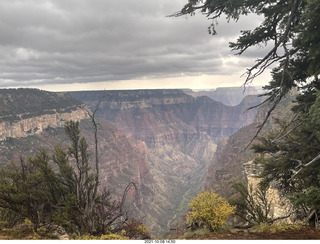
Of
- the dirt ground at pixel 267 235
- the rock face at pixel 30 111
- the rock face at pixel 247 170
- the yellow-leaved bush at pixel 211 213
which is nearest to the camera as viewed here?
the dirt ground at pixel 267 235

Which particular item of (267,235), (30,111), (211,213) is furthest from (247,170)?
(30,111)

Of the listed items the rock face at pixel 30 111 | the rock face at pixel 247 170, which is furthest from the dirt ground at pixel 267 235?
the rock face at pixel 30 111

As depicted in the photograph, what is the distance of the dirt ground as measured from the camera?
6500mm

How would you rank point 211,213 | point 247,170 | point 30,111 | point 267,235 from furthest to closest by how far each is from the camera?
point 30,111
point 247,170
point 211,213
point 267,235

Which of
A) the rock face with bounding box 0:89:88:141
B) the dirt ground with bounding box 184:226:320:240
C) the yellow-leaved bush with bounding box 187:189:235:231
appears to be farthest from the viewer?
the rock face with bounding box 0:89:88:141

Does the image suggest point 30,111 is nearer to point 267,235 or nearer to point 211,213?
point 211,213

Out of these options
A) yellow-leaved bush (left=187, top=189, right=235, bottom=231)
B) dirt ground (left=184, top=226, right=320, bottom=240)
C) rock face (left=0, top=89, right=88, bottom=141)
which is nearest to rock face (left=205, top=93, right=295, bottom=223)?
yellow-leaved bush (left=187, top=189, right=235, bottom=231)

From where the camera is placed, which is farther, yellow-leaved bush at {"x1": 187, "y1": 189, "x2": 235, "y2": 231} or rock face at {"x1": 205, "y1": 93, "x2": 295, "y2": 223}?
rock face at {"x1": 205, "y1": 93, "x2": 295, "y2": 223}

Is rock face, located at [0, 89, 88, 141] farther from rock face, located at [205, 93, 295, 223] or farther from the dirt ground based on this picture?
the dirt ground

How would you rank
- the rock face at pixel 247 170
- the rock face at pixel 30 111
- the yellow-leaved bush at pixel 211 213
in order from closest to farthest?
the yellow-leaved bush at pixel 211 213 < the rock face at pixel 247 170 < the rock face at pixel 30 111

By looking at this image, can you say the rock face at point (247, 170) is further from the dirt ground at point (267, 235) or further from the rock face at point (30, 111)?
the rock face at point (30, 111)

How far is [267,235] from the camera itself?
7020 millimetres

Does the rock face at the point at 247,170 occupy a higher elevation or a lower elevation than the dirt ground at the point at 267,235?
lower

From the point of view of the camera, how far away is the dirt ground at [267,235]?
21.3 ft
